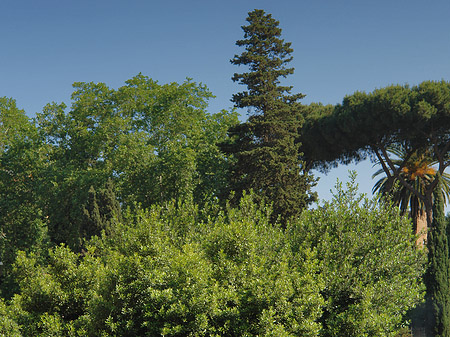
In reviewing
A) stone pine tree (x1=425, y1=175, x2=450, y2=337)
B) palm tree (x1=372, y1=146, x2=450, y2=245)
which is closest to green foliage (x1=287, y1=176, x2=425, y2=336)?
stone pine tree (x1=425, y1=175, x2=450, y2=337)

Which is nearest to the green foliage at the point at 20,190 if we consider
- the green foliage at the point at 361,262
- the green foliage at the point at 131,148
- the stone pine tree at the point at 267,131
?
the green foliage at the point at 131,148

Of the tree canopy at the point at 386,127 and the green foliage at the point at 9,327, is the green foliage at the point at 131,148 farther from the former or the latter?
the green foliage at the point at 9,327

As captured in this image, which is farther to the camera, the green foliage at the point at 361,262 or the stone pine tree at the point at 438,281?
the stone pine tree at the point at 438,281

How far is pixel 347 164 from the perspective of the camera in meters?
33.9

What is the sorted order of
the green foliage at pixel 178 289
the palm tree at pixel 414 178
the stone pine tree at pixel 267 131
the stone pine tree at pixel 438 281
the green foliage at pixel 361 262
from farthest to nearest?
1. the palm tree at pixel 414 178
2. the stone pine tree at pixel 267 131
3. the stone pine tree at pixel 438 281
4. the green foliage at pixel 361 262
5. the green foliage at pixel 178 289

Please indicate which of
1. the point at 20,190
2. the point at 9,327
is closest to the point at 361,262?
the point at 9,327

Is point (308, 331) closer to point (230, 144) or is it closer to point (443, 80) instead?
point (230, 144)

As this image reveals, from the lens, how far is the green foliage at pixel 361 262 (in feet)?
37.4

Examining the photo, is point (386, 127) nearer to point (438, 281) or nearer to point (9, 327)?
point (438, 281)

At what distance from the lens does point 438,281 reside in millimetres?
22531

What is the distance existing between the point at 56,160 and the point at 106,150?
432cm

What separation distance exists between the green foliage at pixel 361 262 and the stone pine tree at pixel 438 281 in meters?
9.49

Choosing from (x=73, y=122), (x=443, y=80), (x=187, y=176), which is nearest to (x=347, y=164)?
(x=443, y=80)

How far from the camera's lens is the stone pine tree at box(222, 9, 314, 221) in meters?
26.9
